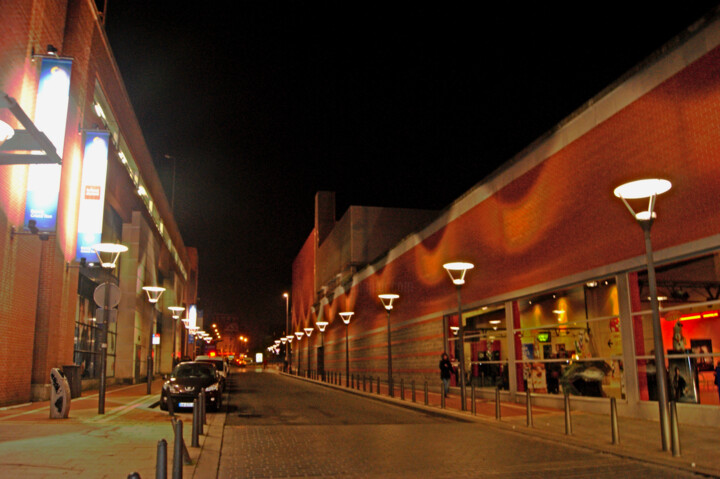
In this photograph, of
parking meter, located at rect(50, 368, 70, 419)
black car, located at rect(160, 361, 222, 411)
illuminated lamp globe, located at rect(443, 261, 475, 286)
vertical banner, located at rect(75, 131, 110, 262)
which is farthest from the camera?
vertical banner, located at rect(75, 131, 110, 262)

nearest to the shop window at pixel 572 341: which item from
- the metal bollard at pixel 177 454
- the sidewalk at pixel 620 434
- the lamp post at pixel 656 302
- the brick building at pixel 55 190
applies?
the sidewalk at pixel 620 434

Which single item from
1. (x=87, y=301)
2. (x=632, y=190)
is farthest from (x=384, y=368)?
(x=632, y=190)

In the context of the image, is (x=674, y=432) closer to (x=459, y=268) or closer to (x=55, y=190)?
(x=459, y=268)

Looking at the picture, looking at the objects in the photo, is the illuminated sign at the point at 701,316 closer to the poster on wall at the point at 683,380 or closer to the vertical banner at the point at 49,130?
the poster on wall at the point at 683,380

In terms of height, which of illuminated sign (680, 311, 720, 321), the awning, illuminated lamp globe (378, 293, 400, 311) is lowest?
illuminated sign (680, 311, 720, 321)

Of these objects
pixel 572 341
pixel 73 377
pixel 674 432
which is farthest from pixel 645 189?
pixel 73 377

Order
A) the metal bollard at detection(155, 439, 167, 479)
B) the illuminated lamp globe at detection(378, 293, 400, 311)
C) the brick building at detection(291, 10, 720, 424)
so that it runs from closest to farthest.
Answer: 1. the metal bollard at detection(155, 439, 167, 479)
2. the brick building at detection(291, 10, 720, 424)
3. the illuminated lamp globe at detection(378, 293, 400, 311)

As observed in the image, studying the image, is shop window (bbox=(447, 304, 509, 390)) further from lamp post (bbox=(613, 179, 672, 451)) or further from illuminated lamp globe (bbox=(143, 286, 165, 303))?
illuminated lamp globe (bbox=(143, 286, 165, 303))

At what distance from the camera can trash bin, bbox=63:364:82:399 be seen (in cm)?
1998

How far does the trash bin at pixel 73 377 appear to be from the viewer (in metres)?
20.0

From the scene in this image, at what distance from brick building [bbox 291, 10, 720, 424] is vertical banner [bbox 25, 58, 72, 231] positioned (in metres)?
15.2

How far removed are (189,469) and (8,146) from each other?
5009mm

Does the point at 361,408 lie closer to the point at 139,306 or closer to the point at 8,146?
the point at 8,146

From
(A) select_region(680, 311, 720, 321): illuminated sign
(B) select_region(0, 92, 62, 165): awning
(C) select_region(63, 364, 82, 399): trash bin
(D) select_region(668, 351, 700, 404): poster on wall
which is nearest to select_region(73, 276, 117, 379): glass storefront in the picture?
(C) select_region(63, 364, 82, 399): trash bin
